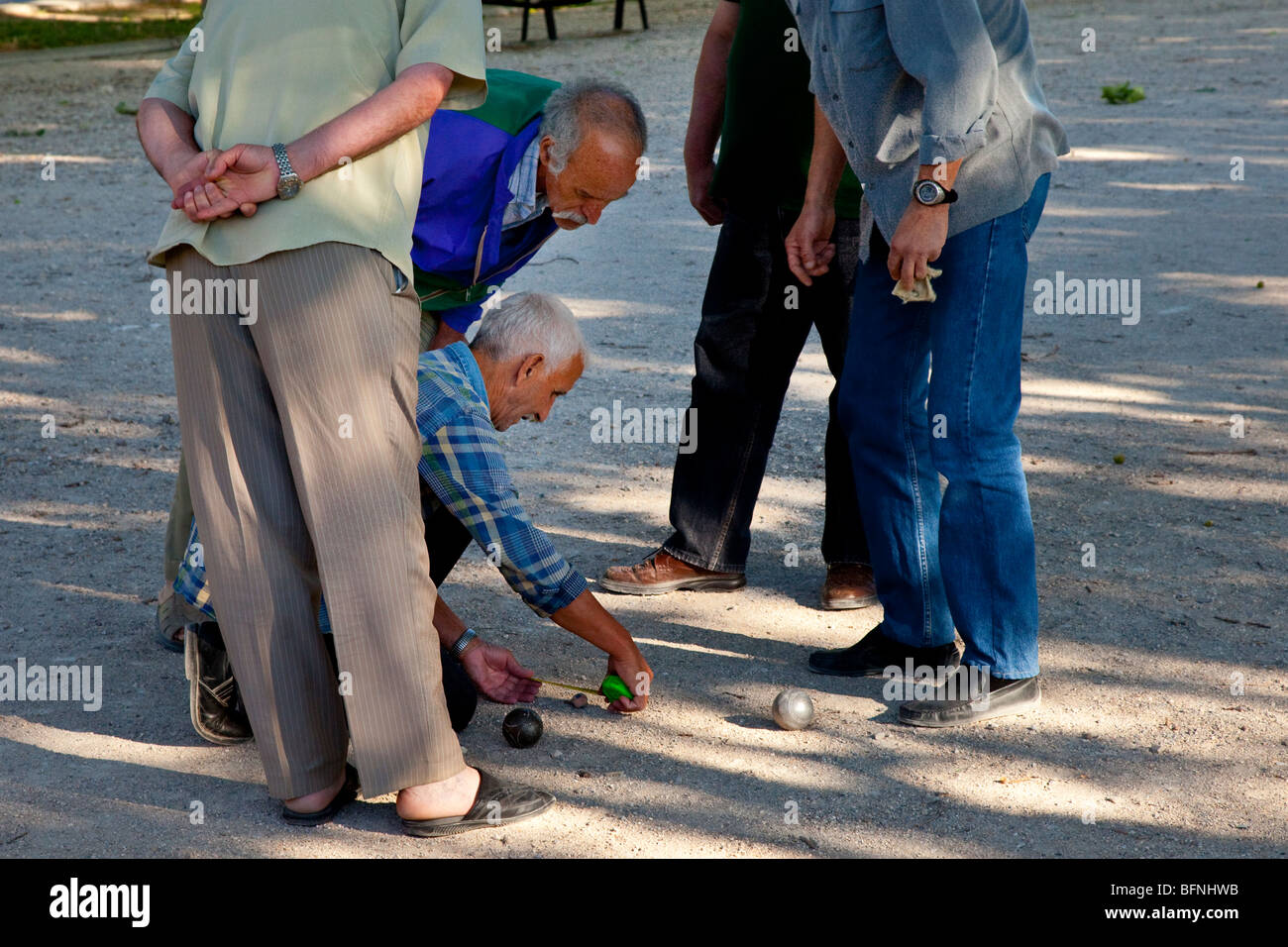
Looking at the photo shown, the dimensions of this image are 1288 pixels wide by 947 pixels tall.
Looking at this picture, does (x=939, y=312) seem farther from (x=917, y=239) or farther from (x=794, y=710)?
(x=794, y=710)

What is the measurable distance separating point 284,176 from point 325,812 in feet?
4.30

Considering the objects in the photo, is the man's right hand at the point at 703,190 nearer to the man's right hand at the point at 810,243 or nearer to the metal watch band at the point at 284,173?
the man's right hand at the point at 810,243

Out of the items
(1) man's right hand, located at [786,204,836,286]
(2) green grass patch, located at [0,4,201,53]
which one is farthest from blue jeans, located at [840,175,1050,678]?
(2) green grass patch, located at [0,4,201,53]

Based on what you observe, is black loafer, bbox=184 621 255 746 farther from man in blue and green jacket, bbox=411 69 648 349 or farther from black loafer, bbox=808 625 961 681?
black loafer, bbox=808 625 961 681

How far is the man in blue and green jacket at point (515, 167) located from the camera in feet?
9.88

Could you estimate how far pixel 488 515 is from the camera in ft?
9.53

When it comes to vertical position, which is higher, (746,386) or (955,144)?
(955,144)

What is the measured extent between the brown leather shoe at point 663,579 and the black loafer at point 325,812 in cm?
121

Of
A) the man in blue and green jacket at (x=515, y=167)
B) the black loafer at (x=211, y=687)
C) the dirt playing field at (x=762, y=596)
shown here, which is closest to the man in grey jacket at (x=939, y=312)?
the dirt playing field at (x=762, y=596)

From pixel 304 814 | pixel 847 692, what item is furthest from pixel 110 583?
pixel 847 692

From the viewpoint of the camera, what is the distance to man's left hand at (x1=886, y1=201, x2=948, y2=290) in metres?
2.83

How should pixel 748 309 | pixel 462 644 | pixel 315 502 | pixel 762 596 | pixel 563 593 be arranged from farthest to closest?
1. pixel 762 596
2. pixel 748 309
3. pixel 462 644
4. pixel 563 593
5. pixel 315 502

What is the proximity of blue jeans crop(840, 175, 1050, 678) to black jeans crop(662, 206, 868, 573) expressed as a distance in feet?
1.65

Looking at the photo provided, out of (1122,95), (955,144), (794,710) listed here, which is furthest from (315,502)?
(1122,95)
